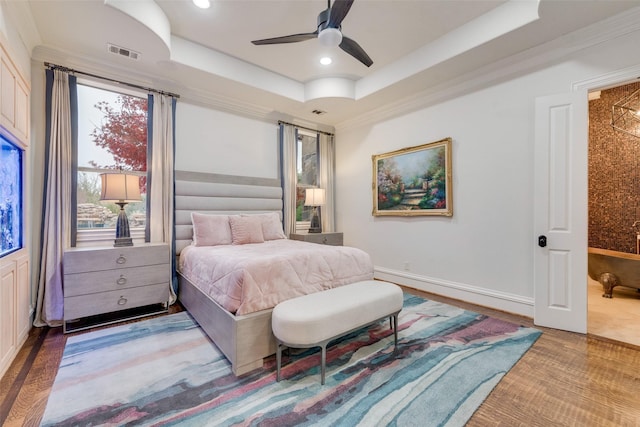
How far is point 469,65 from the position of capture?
335cm

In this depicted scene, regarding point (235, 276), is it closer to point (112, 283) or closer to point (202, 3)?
point (112, 283)

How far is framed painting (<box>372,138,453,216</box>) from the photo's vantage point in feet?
12.6

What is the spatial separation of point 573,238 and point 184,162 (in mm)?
4695

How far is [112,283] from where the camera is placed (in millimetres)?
2926

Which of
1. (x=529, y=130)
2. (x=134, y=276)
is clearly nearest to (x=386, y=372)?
(x=134, y=276)

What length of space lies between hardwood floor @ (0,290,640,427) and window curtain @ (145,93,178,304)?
141cm

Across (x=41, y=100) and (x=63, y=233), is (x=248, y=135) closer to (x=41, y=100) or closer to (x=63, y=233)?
(x=41, y=100)

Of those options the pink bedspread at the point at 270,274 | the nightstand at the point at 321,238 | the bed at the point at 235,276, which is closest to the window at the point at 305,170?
the nightstand at the point at 321,238

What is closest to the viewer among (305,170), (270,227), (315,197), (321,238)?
(270,227)

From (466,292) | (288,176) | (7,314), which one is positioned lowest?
(466,292)

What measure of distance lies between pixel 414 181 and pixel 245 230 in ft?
8.45

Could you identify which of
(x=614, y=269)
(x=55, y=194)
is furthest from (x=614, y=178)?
(x=55, y=194)

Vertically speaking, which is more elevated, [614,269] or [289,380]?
[614,269]

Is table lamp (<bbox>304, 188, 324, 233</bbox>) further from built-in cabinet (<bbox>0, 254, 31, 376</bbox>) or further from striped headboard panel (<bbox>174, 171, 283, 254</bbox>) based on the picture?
built-in cabinet (<bbox>0, 254, 31, 376</bbox>)
